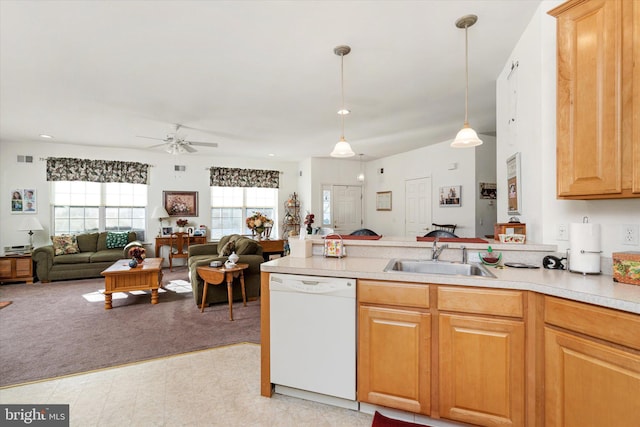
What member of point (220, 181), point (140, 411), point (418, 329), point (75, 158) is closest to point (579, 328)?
point (418, 329)

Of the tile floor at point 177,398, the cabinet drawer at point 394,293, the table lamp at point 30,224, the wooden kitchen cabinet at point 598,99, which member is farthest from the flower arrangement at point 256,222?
the wooden kitchen cabinet at point 598,99

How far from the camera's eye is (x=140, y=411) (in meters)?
1.85

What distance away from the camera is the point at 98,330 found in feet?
10.3

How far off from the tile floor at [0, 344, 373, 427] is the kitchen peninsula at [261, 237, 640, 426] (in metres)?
0.19

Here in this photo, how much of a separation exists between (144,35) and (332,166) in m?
5.44

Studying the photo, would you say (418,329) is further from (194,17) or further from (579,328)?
(194,17)

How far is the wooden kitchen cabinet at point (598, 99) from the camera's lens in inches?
55.6

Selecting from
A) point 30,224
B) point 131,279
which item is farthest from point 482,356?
point 30,224

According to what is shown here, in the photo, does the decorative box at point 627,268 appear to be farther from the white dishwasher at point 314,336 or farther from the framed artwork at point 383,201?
the framed artwork at point 383,201

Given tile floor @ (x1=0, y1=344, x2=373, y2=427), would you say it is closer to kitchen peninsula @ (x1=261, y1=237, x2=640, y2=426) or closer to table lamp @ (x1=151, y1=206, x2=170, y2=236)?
kitchen peninsula @ (x1=261, y1=237, x2=640, y2=426)

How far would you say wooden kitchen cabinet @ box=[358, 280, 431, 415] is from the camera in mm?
1657

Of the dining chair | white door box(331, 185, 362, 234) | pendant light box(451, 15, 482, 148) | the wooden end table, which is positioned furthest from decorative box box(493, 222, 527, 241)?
the dining chair

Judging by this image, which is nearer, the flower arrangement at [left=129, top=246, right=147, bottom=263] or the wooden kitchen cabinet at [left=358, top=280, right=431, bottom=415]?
the wooden kitchen cabinet at [left=358, top=280, right=431, bottom=415]

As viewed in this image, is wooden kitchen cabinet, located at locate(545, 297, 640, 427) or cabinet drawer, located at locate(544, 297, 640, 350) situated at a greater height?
cabinet drawer, located at locate(544, 297, 640, 350)
